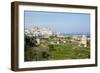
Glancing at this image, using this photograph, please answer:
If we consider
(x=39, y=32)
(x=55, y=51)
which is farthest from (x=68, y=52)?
(x=39, y=32)

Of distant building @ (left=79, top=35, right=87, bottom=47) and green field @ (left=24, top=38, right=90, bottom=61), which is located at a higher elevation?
distant building @ (left=79, top=35, right=87, bottom=47)

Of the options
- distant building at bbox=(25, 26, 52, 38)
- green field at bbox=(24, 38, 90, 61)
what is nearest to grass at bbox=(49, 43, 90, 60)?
green field at bbox=(24, 38, 90, 61)

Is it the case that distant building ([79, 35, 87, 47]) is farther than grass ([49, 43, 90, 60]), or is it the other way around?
distant building ([79, 35, 87, 47])

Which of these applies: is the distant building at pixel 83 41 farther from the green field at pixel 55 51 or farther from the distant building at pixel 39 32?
the distant building at pixel 39 32

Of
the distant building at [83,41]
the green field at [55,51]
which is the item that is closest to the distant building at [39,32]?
the green field at [55,51]

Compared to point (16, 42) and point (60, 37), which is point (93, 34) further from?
point (16, 42)

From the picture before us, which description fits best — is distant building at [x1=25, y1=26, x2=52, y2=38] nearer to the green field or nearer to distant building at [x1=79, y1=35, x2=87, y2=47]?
the green field

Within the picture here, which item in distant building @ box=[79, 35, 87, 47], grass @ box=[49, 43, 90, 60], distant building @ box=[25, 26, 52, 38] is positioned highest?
distant building @ box=[25, 26, 52, 38]

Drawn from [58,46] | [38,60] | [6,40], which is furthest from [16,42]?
[58,46]

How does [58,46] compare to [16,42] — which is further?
[58,46]

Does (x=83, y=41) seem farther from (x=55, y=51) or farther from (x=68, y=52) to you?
(x=55, y=51)

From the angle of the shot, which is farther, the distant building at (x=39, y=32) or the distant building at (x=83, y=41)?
the distant building at (x=83, y=41)
